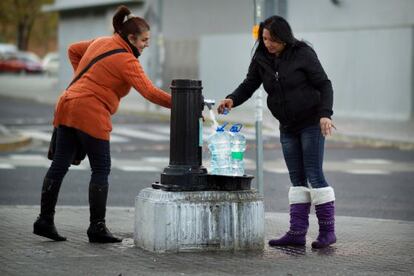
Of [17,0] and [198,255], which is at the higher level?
[17,0]

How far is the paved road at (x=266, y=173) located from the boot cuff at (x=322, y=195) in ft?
9.16

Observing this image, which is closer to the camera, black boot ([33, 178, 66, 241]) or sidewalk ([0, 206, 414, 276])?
sidewalk ([0, 206, 414, 276])

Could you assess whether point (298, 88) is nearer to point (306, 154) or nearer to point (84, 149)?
point (306, 154)

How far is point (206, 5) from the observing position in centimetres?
3912

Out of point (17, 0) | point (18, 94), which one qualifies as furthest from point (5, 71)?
point (18, 94)

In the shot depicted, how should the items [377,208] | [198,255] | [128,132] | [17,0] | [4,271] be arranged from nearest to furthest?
1. [4,271]
2. [198,255]
3. [377,208]
4. [128,132]
5. [17,0]

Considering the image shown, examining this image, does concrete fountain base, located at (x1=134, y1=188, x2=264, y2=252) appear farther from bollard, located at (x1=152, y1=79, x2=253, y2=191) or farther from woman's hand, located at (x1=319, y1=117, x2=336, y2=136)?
woman's hand, located at (x1=319, y1=117, x2=336, y2=136)

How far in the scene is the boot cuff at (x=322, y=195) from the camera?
27.4ft

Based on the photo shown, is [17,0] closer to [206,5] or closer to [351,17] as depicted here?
[206,5]

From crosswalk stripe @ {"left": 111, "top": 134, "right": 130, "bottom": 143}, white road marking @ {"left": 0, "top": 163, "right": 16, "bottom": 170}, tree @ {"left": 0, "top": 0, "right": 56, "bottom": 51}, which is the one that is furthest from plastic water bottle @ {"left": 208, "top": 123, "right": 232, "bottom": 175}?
tree @ {"left": 0, "top": 0, "right": 56, "bottom": 51}

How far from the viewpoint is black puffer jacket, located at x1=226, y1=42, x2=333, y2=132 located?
827 centimetres

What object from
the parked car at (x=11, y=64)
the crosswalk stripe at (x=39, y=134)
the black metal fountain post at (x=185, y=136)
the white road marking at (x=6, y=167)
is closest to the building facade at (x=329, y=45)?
the crosswalk stripe at (x=39, y=134)

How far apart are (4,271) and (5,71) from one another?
7366cm

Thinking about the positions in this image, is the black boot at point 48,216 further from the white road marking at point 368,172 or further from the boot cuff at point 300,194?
the white road marking at point 368,172
